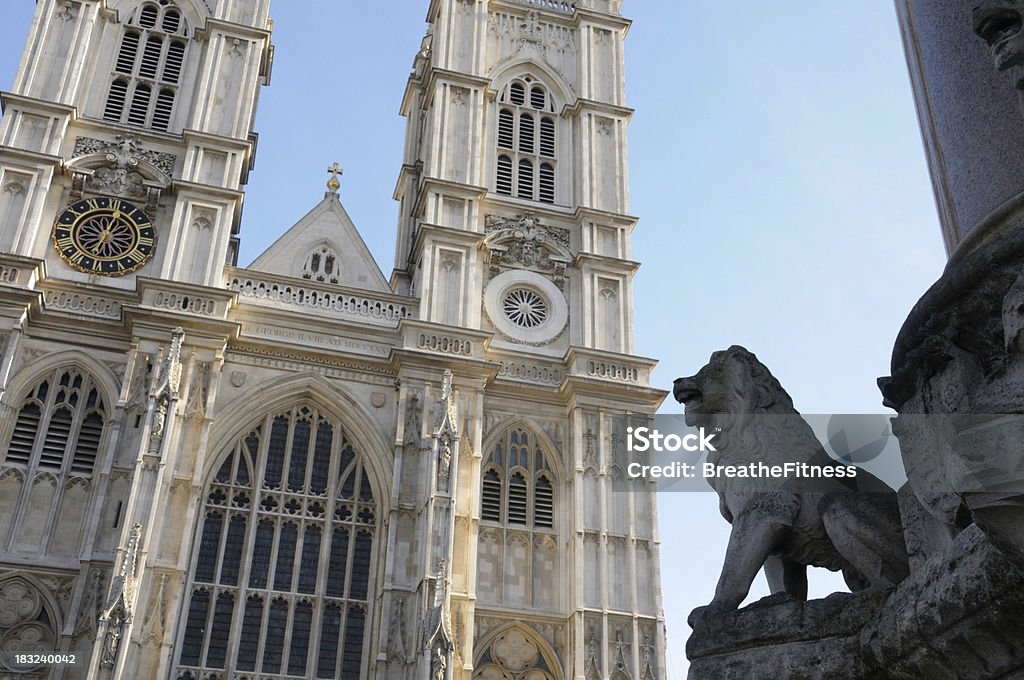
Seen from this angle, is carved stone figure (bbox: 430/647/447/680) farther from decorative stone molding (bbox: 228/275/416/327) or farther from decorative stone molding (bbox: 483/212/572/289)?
decorative stone molding (bbox: 483/212/572/289)

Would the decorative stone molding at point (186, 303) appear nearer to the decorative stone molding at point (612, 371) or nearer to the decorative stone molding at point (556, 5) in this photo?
the decorative stone molding at point (612, 371)

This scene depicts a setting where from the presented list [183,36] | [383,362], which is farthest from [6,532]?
[183,36]

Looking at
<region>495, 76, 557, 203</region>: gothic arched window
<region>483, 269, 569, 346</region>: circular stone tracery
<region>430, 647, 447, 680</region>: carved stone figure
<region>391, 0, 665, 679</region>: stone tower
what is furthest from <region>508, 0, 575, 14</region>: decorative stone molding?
<region>430, 647, 447, 680</region>: carved stone figure

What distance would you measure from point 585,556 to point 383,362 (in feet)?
17.9

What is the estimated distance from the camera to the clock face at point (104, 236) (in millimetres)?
20516

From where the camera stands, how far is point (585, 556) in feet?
64.3


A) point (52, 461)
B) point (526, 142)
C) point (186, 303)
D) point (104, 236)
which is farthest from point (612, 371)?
point (52, 461)

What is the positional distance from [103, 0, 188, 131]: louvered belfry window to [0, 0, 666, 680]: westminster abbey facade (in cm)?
6

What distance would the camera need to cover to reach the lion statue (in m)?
4.03

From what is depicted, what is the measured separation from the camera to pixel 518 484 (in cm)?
2088

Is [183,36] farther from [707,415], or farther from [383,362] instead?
[707,415]

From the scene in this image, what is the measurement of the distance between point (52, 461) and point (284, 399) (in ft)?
13.8

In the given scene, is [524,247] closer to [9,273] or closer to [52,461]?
[9,273]

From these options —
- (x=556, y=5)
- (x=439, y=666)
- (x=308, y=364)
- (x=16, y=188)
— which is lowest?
(x=439, y=666)
